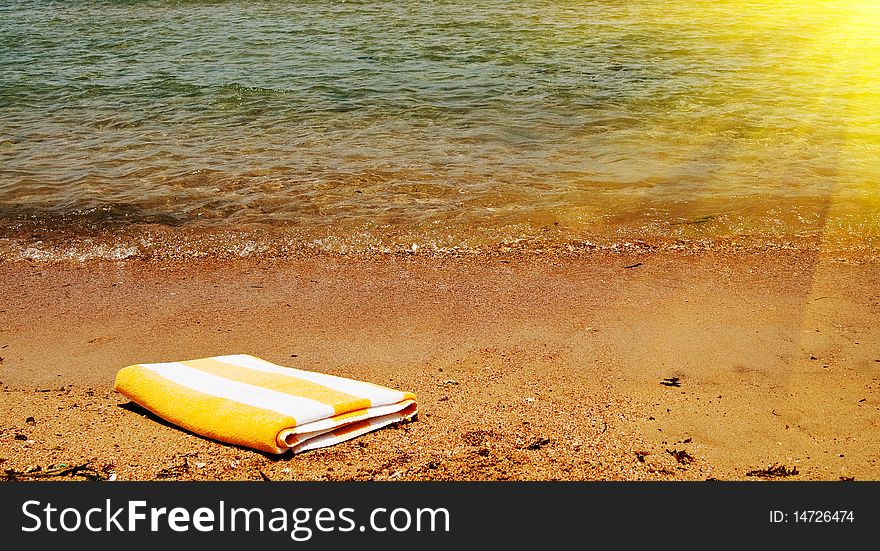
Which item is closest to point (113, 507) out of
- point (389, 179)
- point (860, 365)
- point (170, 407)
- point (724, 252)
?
point (170, 407)

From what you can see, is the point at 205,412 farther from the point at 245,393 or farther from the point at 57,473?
the point at 57,473

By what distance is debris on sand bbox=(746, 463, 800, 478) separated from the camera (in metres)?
3.47

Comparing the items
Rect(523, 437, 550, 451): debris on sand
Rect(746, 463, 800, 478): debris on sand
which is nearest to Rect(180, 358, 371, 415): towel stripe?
Rect(523, 437, 550, 451): debris on sand

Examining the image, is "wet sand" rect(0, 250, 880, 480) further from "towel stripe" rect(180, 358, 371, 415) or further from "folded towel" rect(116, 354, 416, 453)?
"towel stripe" rect(180, 358, 371, 415)

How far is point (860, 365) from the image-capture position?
456 centimetres

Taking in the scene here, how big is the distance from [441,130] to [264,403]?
23.4 ft

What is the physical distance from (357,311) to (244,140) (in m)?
5.28

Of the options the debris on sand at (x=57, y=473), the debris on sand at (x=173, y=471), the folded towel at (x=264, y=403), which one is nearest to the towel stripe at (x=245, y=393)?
the folded towel at (x=264, y=403)

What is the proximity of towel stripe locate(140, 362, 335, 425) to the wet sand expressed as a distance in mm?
194

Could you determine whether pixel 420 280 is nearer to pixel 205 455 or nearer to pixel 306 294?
pixel 306 294

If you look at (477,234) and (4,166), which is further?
(4,166)

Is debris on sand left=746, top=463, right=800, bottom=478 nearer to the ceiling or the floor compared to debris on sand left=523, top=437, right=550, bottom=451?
nearer to the floor

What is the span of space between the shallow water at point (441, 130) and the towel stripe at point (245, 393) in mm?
2894

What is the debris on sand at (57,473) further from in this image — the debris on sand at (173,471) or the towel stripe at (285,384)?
the towel stripe at (285,384)
